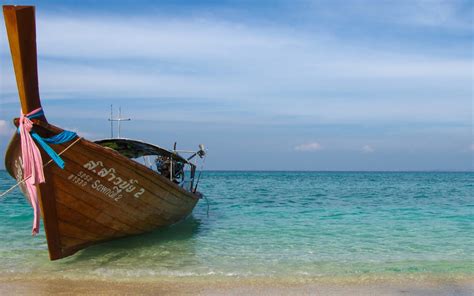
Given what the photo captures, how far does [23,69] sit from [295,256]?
204 inches

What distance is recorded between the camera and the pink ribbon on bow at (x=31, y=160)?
6.36 m

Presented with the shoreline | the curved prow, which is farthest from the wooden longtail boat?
the shoreline

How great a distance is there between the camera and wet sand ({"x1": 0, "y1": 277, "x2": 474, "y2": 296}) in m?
6.05

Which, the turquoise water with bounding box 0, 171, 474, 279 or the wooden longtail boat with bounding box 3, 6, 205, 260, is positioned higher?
the wooden longtail boat with bounding box 3, 6, 205, 260

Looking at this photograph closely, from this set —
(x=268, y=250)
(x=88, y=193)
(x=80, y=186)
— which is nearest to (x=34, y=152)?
(x=80, y=186)

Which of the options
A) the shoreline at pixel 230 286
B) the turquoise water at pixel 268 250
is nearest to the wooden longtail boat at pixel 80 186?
the turquoise water at pixel 268 250

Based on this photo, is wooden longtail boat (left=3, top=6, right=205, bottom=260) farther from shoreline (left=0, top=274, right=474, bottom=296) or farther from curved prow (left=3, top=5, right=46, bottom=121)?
shoreline (left=0, top=274, right=474, bottom=296)

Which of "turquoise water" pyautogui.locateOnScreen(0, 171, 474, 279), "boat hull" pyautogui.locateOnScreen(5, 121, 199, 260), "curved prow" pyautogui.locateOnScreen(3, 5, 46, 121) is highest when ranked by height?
"curved prow" pyautogui.locateOnScreen(3, 5, 46, 121)

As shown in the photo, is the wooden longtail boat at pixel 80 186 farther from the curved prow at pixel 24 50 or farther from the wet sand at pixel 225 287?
the wet sand at pixel 225 287

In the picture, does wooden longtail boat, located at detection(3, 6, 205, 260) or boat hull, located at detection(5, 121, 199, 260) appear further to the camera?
boat hull, located at detection(5, 121, 199, 260)

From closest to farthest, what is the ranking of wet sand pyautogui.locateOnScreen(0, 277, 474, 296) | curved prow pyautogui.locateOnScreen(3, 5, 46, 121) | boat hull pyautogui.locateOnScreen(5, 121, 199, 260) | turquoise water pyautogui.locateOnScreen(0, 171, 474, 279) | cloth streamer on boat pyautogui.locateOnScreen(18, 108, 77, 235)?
curved prow pyautogui.locateOnScreen(3, 5, 46, 121)
wet sand pyautogui.locateOnScreen(0, 277, 474, 296)
cloth streamer on boat pyautogui.locateOnScreen(18, 108, 77, 235)
boat hull pyautogui.locateOnScreen(5, 121, 199, 260)
turquoise water pyautogui.locateOnScreen(0, 171, 474, 279)

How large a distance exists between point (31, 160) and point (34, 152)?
0.12 metres

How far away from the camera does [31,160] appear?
6.57m

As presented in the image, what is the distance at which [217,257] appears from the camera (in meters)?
8.32
